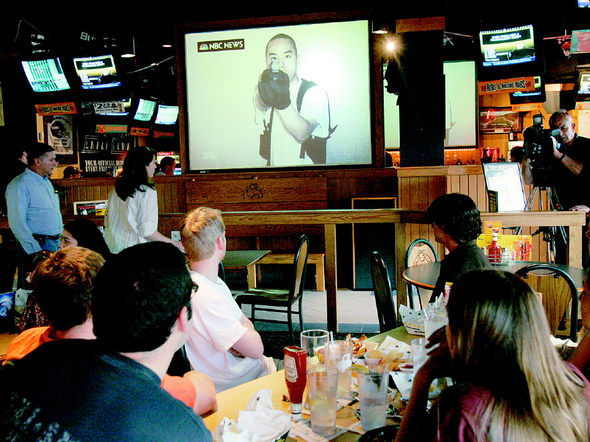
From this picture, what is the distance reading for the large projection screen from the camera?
688 cm

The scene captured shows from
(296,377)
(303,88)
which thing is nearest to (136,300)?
(296,377)

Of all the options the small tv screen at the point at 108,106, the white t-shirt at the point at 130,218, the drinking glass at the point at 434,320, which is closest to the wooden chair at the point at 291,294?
the white t-shirt at the point at 130,218

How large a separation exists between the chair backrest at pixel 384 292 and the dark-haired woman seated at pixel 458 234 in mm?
255

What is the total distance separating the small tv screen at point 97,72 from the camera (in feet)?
24.8

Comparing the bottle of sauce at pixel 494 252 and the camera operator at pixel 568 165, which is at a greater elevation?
the camera operator at pixel 568 165

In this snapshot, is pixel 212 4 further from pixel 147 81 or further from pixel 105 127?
pixel 105 127

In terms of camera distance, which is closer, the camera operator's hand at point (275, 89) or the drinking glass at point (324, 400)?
the drinking glass at point (324, 400)

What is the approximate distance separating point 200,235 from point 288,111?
5158 mm

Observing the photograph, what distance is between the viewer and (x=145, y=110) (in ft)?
39.3

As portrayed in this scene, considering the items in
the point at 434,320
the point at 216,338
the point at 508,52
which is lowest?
the point at 216,338

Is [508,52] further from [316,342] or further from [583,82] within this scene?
[316,342]

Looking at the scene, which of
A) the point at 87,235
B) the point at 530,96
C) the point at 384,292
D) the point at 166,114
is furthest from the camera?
the point at 166,114

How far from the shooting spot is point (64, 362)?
95cm

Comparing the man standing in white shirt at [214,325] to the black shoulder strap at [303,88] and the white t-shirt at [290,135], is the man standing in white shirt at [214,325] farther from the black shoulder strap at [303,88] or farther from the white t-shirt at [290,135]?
the black shoulder strap at [303,88]
